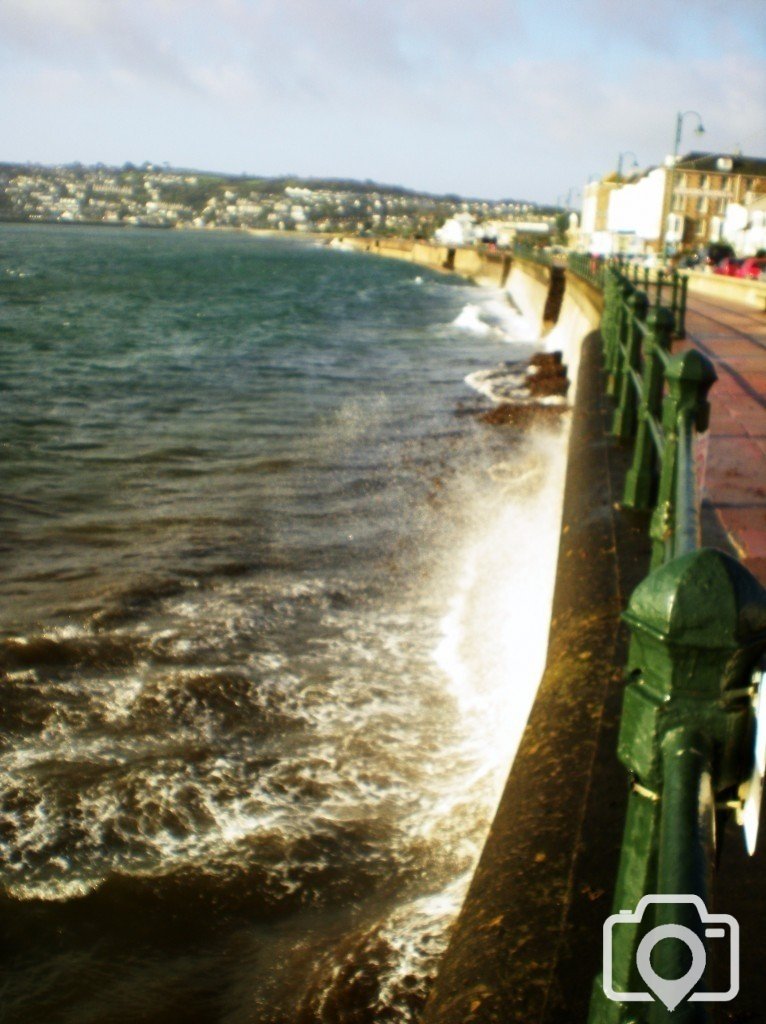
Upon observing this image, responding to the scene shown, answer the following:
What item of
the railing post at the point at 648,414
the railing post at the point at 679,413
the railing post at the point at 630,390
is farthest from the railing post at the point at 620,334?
the railing post at the point at 679,413

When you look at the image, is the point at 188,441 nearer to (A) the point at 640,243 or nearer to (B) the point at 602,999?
(B) the point at 602,999

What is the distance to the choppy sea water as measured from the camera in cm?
388

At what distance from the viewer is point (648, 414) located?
17.9 ft

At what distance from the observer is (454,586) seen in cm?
→ 800

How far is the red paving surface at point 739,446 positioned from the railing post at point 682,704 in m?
2.88

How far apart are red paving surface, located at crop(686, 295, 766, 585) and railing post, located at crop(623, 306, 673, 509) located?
0.31m

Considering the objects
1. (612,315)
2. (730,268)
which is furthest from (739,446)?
(730,268)

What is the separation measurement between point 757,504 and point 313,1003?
3473mm

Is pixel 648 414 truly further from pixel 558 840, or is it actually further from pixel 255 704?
pixel 558 840

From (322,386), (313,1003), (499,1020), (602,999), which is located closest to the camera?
(602,999)

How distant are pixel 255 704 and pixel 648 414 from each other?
2754 millimetres

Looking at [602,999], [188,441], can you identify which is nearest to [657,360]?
[602,999]

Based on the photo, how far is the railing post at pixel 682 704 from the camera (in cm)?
121

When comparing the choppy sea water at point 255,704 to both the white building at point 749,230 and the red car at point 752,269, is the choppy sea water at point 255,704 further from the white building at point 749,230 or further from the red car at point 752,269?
the white building at point 749,230
